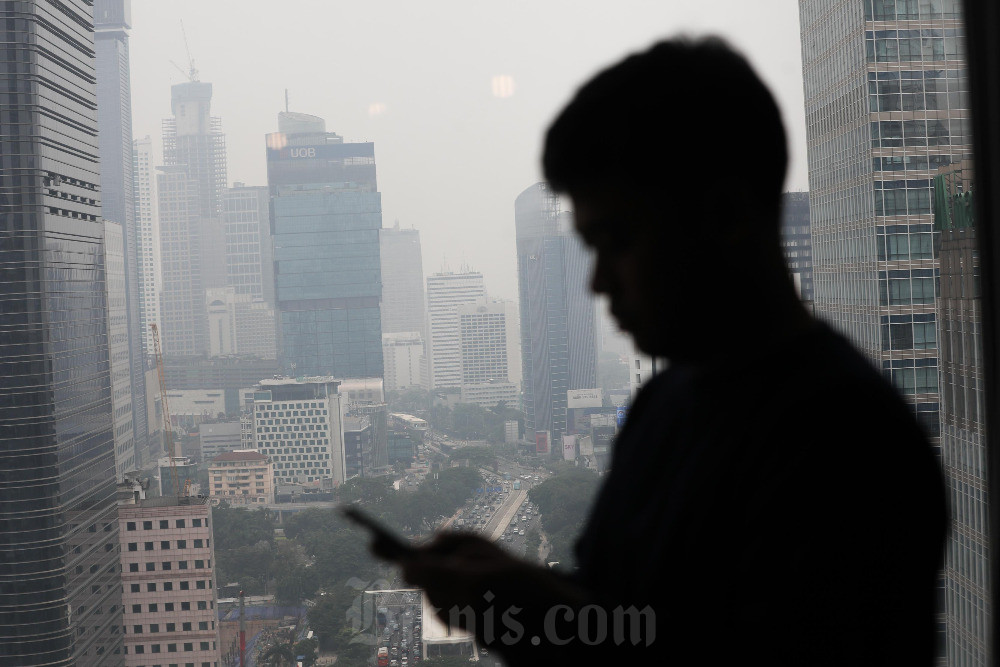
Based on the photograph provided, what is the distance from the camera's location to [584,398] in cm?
1029

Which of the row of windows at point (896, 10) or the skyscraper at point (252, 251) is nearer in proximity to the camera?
the row of windows at point (896, 10)

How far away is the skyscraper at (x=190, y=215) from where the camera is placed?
16.3m

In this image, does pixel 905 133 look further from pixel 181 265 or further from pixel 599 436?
pixel 181 265

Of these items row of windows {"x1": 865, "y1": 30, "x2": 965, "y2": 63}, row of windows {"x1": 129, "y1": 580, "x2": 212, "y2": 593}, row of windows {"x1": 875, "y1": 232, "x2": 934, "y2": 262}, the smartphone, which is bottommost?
row of windows {"x1": 129, "y1": 580, "x2": 212, "y2": 593}

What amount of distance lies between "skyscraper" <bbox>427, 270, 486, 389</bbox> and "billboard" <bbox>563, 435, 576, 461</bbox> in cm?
318

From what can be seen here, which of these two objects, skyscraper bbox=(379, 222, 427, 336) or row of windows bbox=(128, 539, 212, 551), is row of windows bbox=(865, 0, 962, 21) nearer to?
row of windows bbox=(128, 539, 212, 551)

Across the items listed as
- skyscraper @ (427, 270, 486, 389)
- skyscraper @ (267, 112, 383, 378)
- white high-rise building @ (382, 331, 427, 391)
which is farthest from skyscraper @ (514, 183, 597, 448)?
skyscraper @ (267, 112, 383, 378)

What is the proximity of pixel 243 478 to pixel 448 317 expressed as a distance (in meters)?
3.61

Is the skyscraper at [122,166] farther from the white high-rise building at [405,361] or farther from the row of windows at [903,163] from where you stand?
the row of windows at [903,163]

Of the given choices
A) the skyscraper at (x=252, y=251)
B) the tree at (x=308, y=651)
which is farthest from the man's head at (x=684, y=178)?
the skyscraper at (x=252, y=251)

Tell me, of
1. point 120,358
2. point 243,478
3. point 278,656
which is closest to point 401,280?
point 120,358

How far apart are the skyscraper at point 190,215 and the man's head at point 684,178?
16325 millimetres

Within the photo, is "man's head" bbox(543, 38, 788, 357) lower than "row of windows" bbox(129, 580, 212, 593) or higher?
higher

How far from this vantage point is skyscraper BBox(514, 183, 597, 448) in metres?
8.97
